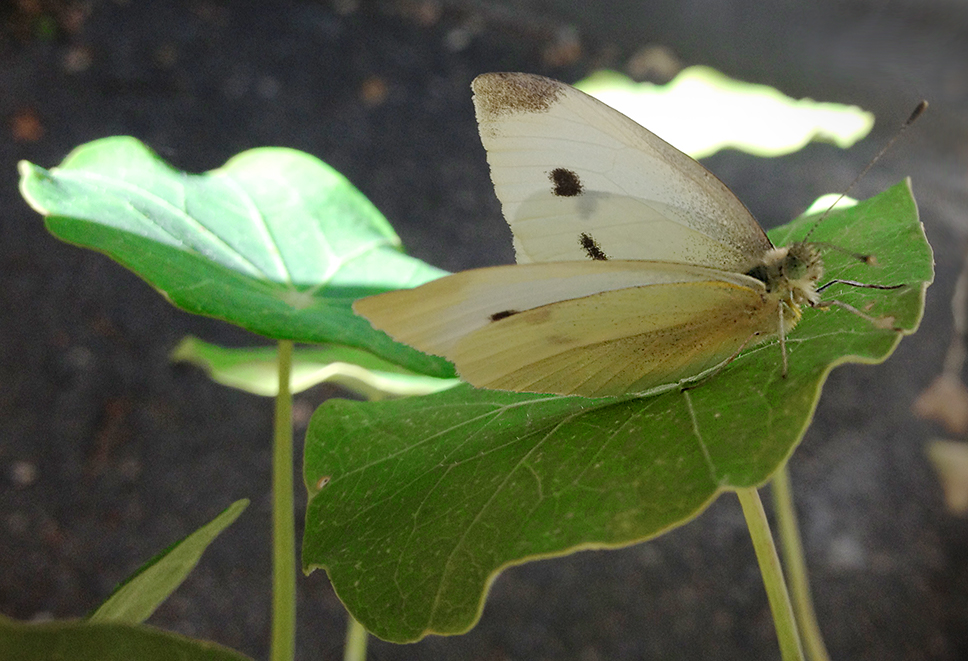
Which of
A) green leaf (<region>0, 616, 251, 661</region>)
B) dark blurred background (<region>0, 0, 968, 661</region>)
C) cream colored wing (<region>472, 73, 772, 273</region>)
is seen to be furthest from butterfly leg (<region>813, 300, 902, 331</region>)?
dark blurred background (<region>0, 0, 968, 661</region>)

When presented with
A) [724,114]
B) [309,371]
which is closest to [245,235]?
[309,371]

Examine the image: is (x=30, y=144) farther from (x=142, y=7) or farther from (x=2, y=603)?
(x=2, y=603)

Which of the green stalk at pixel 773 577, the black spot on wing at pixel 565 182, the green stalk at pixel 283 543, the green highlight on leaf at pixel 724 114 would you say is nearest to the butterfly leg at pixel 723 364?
the green stalk at pixel 773 577

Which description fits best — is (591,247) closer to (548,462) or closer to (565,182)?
(565,182)

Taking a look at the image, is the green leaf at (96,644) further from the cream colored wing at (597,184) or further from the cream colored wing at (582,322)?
the cream colored wing at (597,184)

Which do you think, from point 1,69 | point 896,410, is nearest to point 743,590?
point 896,410

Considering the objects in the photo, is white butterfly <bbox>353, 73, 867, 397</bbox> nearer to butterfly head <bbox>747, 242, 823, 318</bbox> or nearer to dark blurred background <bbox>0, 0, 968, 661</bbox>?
butterfly head <bbox>747, 242, 823, 318</bbox>
